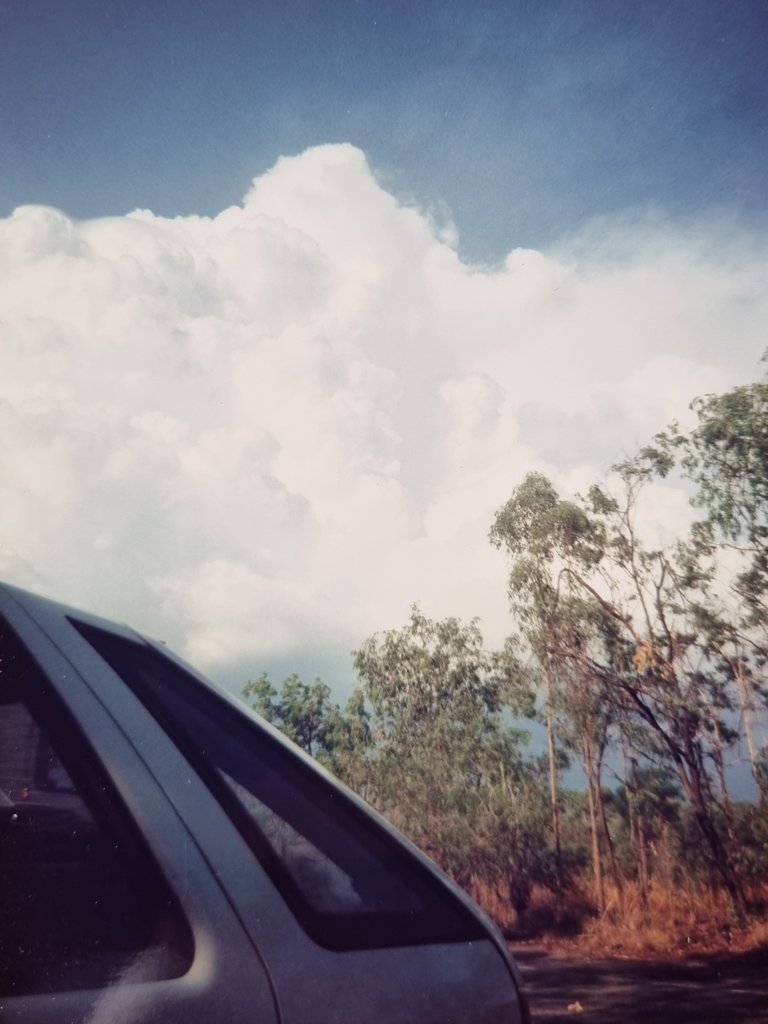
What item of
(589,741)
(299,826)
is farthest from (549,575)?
(299,826)

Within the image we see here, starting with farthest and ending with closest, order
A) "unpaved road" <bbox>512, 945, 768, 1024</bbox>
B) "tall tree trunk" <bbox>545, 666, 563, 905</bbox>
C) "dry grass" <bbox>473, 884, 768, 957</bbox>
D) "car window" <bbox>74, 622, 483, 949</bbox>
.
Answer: "tall tree trunk" <bbox>545, 666, 563, 905</bbox>
"dry grass" <bbox>473, 884, 768, 957</bbox>
"unpaved road" <bbox>512, 945, 768, 1024</bbox>
"car window" <bbox>74, 622, 483, 949</bbox>

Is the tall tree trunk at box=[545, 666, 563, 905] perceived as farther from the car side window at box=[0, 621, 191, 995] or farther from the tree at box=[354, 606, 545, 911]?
the car side window at box=[0, 621, 191, 995]

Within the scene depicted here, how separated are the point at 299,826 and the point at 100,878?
13.9 inches

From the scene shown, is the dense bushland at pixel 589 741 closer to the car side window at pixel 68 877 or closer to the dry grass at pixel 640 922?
the dry grass at pixel 640 922

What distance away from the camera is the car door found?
83 cm

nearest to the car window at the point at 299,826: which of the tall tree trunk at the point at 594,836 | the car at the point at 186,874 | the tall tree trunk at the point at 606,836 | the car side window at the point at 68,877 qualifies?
the car at the point at 186,874

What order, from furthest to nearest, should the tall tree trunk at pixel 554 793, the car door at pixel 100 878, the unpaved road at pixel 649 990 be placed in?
the tall tree trunk at pixel 554 793
the unpaved road at pixel 649 990
the car door at pixel 100 878

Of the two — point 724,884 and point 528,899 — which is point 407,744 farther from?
point 724,884

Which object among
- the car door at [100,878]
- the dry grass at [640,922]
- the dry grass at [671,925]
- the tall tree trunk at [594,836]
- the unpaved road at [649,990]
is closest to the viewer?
the car door at [100,878]

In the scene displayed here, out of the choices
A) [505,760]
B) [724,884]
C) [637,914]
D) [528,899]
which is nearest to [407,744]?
[505,760]

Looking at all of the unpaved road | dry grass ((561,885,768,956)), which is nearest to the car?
the unpaved road

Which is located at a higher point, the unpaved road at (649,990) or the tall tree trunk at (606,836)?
the tall tree trunk at (606,836)

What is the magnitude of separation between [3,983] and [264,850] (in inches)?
14.2

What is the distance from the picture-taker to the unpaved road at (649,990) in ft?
35.0
